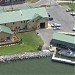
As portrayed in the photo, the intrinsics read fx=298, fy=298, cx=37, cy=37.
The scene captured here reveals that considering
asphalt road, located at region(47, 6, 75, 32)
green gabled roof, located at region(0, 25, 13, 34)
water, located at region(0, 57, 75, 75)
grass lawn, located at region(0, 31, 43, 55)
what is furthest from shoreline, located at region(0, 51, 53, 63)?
asphalt road, located at region(47, 6, 75, 32)

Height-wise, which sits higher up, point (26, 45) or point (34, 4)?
point (34, 4)

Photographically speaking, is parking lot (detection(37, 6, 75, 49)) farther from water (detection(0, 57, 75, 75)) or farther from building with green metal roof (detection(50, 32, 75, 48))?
water (detection(0, 57, 75, 75))

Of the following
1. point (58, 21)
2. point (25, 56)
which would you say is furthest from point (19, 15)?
point (25, 56)

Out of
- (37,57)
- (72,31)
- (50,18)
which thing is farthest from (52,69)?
(50,18)

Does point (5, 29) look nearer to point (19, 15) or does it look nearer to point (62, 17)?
point (19, 15)

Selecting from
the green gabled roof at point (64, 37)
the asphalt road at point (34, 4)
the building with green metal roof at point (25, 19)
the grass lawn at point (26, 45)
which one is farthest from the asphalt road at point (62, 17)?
the grass lawn at point (26, 45)

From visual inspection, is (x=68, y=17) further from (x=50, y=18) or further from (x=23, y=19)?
(x=23, y=19)
